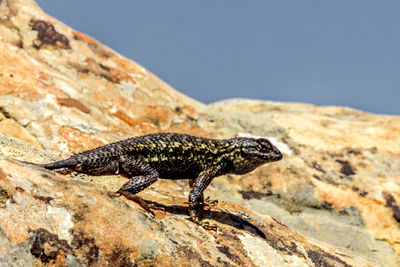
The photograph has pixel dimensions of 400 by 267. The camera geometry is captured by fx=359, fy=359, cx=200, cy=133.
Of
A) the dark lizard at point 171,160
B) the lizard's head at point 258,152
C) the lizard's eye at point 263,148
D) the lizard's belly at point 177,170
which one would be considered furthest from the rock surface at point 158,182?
the lizard's eye at point 263,148

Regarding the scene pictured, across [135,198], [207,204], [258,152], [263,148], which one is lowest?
[135,198]

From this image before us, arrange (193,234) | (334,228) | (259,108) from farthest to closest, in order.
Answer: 1. (259,108)
2. (334,228)
3. (193,234)

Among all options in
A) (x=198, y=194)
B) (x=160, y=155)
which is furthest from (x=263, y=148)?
(x=160, y=155)

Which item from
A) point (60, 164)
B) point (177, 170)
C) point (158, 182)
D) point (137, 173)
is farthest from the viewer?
point (158, 182)

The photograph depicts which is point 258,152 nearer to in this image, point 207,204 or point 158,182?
point 207,204

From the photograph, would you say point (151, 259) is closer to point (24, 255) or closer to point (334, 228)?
point (24, 255)

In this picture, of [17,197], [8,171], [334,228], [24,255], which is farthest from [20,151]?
[334,228]
